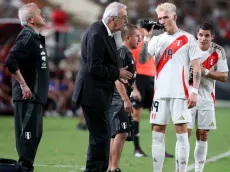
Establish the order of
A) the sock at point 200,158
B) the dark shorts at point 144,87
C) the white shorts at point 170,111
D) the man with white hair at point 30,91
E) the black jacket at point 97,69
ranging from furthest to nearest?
the dark shorts at point 144,87 < the sock at point 200,158 < the white shorts at point 170,111 < the man with white hair at point 30,91 < the black jacket at point 97,69

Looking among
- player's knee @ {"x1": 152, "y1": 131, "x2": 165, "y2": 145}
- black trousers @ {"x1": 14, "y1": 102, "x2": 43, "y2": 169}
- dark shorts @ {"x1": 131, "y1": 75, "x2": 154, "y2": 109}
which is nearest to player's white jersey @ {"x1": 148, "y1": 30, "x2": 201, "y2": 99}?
player's knee @ {"x1": 152, "y1": 131, "x2": 165, "y2": 145}

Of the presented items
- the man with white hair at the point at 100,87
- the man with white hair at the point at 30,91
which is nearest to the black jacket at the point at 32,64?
the man with white hair at the point at 30,91

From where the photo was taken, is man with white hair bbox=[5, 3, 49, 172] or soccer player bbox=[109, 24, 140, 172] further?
soccer player bbox=[109, 24, 140, 172]

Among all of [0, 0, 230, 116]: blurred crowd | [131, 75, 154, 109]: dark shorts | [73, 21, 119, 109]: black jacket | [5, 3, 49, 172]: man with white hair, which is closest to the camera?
[73, 21, 119, 109]: black jacket

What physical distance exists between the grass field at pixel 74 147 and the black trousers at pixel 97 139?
2.11 metres

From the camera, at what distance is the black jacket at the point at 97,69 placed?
333 inches

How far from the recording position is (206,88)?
1057 centimetres

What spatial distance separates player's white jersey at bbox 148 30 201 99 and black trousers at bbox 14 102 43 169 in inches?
65.9

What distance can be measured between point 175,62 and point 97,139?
1.59 meters

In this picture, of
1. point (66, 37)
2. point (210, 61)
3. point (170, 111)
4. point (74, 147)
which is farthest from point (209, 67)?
point (66, 37)

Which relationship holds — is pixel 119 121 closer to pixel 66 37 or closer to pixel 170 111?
pixel 170 111

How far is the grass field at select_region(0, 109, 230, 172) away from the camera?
11359 millimetres

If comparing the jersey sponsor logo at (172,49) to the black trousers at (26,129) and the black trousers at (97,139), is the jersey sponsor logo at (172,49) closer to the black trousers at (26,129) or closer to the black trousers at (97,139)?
the black trousers at (97,139)

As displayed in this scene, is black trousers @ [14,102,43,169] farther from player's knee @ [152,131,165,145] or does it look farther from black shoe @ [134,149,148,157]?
black shoe @ [134,149,148,157]
